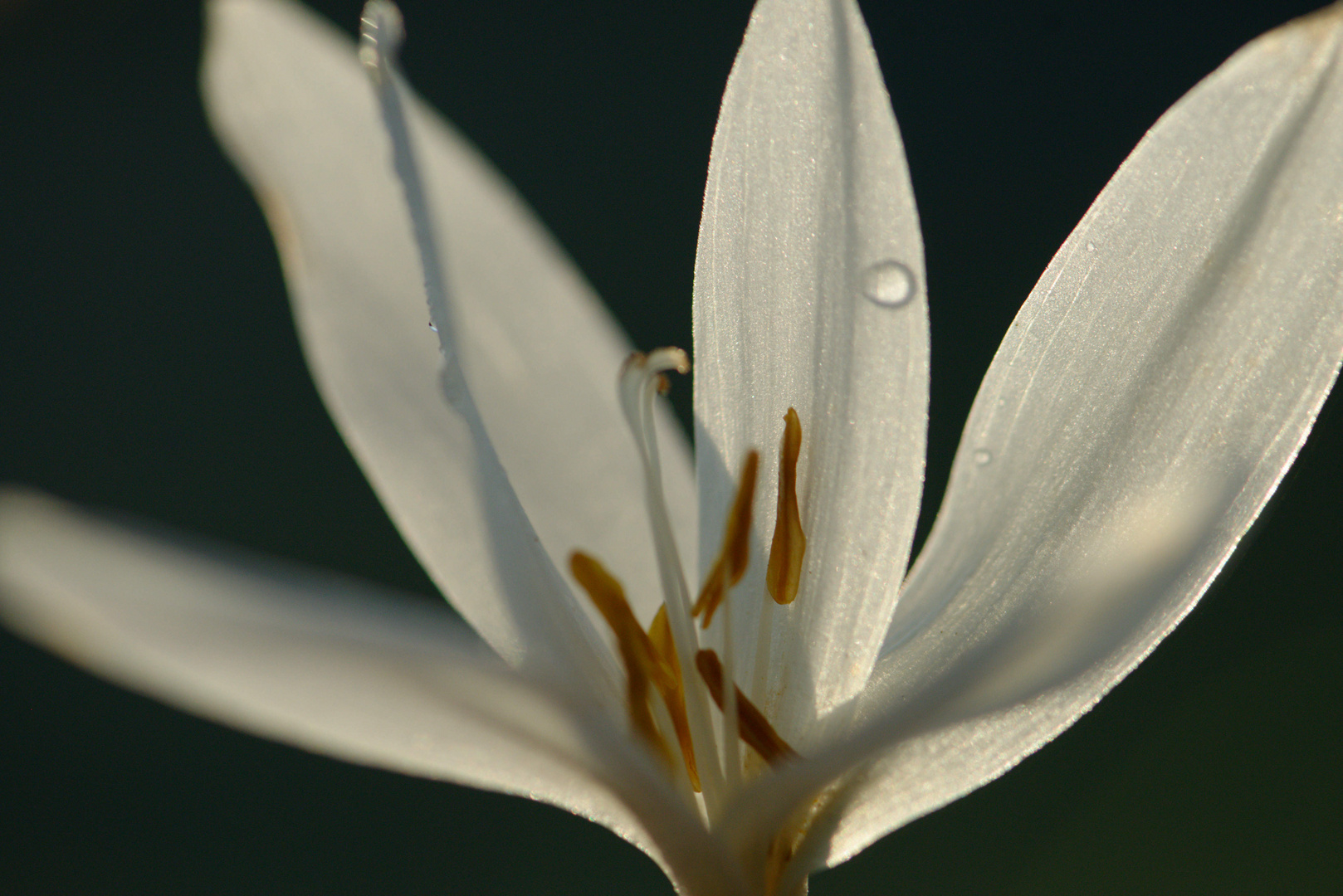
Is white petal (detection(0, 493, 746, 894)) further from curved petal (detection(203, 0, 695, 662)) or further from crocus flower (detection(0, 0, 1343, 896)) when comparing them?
curved petal (detection(203, 0, 695, 662))

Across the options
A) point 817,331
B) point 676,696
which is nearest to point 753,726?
point 676,696

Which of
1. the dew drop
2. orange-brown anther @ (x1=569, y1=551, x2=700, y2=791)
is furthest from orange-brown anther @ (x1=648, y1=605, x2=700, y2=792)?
the dew drop

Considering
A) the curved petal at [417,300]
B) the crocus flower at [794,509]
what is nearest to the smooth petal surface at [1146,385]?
the crocus flower at [794,509]

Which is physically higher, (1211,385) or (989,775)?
(1211,385)

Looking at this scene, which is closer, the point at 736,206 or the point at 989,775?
the point at 989,775

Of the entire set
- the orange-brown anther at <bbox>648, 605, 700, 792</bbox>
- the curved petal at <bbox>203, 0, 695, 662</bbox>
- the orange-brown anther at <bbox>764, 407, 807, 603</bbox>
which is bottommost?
the orange-brown anther at <bbox>648, 605, 700, 792</bbox>

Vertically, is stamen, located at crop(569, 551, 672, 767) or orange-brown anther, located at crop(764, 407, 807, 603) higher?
orange-brown anther, located at crop(764, 407, 807, 603)

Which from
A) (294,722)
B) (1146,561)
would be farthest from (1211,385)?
(294,722)

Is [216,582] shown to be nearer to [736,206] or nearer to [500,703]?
[500,703]
